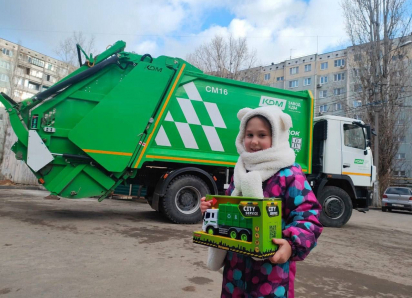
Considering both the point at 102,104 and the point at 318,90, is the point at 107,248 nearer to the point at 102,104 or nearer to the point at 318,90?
the point at 102,104

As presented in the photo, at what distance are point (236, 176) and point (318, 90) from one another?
47450 mm

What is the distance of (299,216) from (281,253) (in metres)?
0.22

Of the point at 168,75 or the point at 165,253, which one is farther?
the point at 168,75

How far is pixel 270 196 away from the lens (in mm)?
1487

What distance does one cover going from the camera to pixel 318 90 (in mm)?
45281

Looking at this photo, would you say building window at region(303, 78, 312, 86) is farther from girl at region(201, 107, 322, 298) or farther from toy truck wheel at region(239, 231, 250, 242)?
toy truck wheel at region(239, 231, 250, 242)

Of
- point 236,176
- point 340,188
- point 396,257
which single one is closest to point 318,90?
point 340,188

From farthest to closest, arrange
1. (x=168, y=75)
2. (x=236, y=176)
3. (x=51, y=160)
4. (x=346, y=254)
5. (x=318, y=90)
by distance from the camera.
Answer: (x=318, y=90), (x=168, y=75), (x=51, y=160), (x=346, y=254), (x=236, y=176)

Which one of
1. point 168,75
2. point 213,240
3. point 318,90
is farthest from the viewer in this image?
point 318,90

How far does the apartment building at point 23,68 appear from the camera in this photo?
34.6 meters

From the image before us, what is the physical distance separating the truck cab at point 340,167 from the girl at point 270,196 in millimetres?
6230

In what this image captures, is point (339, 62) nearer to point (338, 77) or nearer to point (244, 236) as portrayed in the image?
point (338, 77)

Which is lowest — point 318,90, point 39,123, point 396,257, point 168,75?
point 396,257

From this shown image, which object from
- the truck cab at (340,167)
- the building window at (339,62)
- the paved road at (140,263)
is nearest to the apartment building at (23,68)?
the paved road at (140,263)
